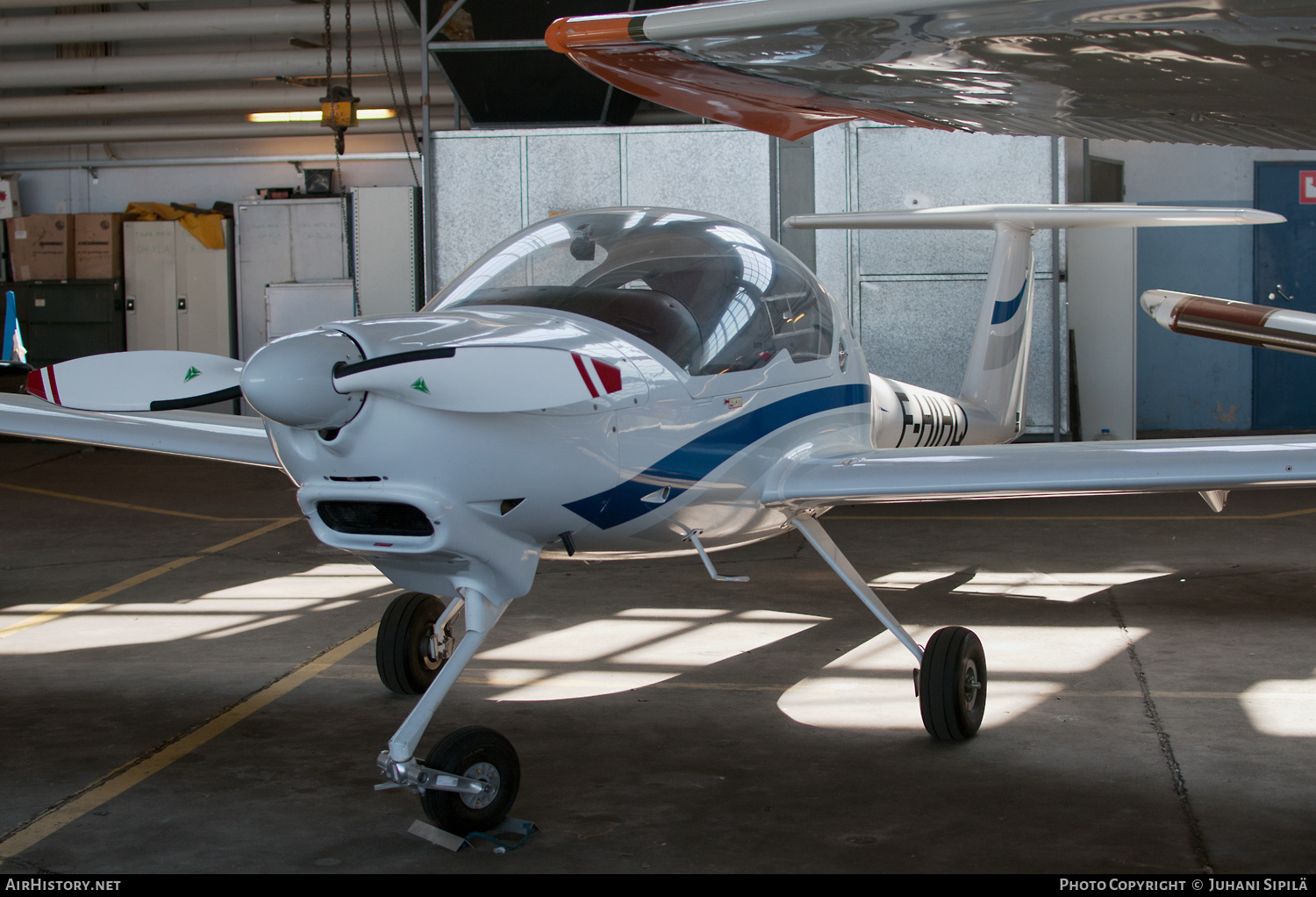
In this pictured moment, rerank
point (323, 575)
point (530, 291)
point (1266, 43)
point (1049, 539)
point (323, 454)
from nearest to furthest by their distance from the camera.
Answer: point (1266, 43), point (323, 454), point (530, 291), point (323, 575), point (1049, 539)

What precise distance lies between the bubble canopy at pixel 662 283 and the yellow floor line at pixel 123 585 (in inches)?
123

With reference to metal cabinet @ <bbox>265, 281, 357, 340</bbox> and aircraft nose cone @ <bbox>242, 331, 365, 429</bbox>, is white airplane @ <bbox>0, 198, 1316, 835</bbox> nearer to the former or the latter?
aircraft nose cone @ <bbox>242, 331, 365, 429</bbox>

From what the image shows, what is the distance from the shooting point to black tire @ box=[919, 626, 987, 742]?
12.3 ft

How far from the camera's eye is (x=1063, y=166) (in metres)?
9.33

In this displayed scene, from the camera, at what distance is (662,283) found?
366cm

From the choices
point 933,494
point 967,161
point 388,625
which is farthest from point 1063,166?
point 388,625

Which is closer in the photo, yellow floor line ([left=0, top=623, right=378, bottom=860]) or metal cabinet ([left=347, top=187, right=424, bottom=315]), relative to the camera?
yellow floor line ([left=0, top=623, right=378, bottom=860])

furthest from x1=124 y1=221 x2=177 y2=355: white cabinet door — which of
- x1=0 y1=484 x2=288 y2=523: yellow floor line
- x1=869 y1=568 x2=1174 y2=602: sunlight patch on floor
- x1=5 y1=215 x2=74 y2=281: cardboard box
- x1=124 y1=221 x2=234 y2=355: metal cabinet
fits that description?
x1=869 y1=568 x2=1174 y2=602: sunlight patch on floor

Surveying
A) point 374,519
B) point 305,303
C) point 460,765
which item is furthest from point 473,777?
point 305,303

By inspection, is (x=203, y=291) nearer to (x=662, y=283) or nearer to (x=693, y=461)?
(x=662, y=283)

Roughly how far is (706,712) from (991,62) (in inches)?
105

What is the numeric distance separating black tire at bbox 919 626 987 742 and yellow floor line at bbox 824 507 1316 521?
14.5 ft

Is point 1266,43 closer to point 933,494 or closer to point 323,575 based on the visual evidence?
point 933,494

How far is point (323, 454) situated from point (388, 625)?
170 centimetres
